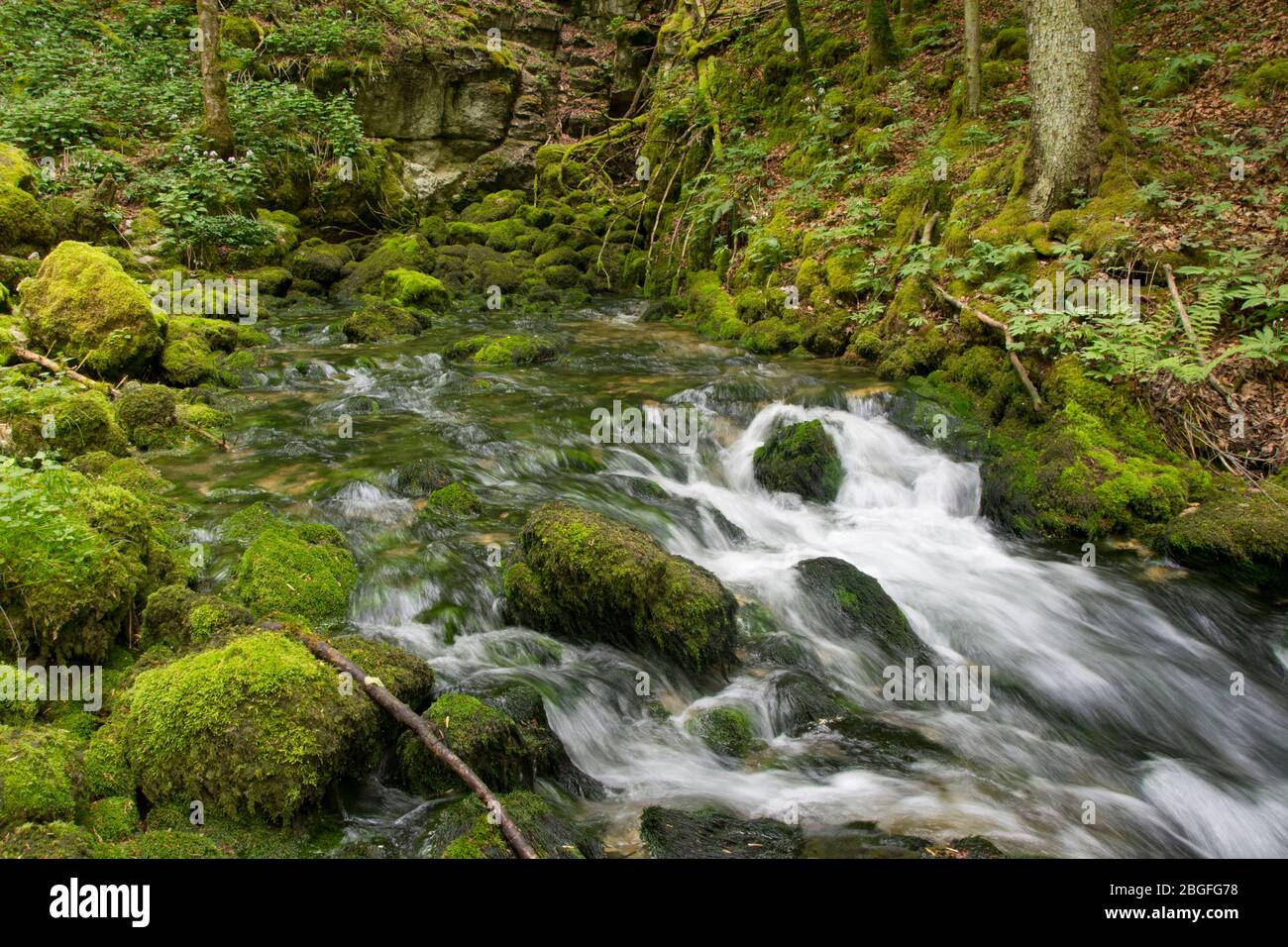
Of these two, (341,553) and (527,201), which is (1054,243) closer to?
(341,553)

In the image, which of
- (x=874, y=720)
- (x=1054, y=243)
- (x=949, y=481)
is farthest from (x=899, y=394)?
(x=874, y=720)

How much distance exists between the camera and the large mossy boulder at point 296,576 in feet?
17.3

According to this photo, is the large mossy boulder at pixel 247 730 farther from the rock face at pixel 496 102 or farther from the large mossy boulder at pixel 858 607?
the rock face at pixel 496 102

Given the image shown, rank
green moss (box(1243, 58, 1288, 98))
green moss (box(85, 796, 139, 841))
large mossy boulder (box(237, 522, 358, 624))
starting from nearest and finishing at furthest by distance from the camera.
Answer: green moss (box(85, 796, 139, 841)) → large mossy boulder (box(237, 522, 358, 624)) → green moss (box(1243, 58, 1288, 98))

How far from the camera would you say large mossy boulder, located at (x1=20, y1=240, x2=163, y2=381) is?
9062 mm

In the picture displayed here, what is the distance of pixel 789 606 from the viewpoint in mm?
6652

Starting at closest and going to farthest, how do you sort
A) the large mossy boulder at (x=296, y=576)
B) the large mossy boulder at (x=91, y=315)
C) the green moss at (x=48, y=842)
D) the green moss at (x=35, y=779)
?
the green moss at (x=48, y=842) → the green moss at (x=35, y=779) → the large mossy boulder at (x=296, y=576) → the large mossy boulder at (x=91, y=315)

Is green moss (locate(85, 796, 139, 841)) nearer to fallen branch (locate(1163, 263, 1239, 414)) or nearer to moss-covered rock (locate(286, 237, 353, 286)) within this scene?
fallen branch (locate(1163, 263, 1239, 414))

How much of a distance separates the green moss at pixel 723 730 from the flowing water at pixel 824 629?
0.09 m

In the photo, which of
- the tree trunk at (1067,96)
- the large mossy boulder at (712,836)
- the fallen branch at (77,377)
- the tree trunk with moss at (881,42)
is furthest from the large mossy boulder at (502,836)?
the tree trunk with moss at (881,42)

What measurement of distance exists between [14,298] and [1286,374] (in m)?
14.9

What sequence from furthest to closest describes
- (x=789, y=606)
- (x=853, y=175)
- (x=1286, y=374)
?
(x=853, y=175) < (x=1286, y=374) < (x=789, y=606)

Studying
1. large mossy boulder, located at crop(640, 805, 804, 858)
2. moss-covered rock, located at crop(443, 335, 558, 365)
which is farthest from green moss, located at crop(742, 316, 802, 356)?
large mossy boulder, located at crop(640, 805, 804, 858)

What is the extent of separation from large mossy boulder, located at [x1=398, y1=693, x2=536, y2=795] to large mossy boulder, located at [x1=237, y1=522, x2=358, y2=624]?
1.55 m
